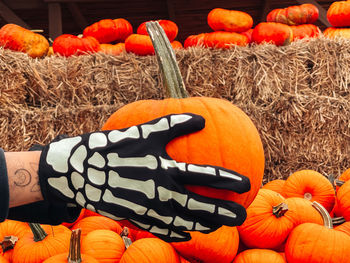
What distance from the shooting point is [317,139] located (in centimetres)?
261

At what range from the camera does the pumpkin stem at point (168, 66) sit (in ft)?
3.51

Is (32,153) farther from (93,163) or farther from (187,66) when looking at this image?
(187,66)

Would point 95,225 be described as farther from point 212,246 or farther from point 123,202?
point 123,202

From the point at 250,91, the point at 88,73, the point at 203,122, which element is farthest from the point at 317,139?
the point at 203,122

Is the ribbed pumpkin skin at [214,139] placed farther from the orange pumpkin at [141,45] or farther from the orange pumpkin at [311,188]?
the orange pumpkin at [141,45]

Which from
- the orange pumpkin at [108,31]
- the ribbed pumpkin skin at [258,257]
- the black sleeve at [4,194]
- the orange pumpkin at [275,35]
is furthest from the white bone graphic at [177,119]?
the orange pumpkin at [108,31]

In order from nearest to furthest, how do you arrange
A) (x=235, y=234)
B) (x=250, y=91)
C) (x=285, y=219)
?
(x=235, y=234)
(x=285, y=219)
(x=250, y=91)

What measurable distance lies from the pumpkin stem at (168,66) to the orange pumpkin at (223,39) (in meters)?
1.83

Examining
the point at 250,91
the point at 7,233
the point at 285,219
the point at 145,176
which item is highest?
the point at 145,176

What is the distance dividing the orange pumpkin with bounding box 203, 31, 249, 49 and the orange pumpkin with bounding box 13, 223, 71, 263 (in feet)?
6.01

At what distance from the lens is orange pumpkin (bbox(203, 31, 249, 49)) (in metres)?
2.92

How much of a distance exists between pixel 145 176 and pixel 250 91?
2012 mm

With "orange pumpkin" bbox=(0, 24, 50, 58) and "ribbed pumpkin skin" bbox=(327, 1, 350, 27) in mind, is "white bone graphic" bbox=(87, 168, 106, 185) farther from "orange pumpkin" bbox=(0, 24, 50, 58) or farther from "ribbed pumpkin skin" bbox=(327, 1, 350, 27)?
"ribbed pumpkin skin" bbox=(327, 1, 350, 27)

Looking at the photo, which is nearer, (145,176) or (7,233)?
(145,176)
